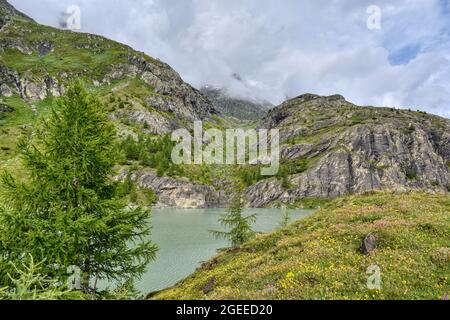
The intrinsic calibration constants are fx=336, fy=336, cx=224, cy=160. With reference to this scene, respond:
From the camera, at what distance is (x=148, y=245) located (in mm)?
23016

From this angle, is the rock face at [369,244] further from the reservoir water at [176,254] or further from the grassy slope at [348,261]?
the reservoir water at [176,254]

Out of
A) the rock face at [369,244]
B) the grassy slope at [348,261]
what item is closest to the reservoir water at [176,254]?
the grassy slope at [348,261]

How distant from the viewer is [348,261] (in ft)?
55.0

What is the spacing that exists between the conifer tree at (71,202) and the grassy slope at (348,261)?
6086 millimetres

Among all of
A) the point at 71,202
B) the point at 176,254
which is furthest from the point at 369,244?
the point at 176,254

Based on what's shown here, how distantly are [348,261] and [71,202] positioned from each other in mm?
15653

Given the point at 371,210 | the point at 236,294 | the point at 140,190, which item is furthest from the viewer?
the point at 140,190

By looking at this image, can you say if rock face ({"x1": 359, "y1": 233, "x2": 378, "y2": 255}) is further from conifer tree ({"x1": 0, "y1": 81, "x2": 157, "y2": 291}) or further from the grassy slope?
conifer tree ({"x1": 0, "y1": 81, "x2": 157, "y2": 291})

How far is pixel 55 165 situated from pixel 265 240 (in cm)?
1687

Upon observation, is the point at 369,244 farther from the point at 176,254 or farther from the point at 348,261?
the point at 176,254

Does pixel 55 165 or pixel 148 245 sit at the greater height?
pixel 55 165
